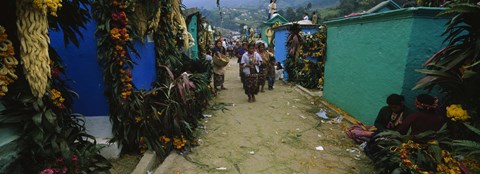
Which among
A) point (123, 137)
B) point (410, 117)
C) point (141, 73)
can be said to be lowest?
point (123, 137)

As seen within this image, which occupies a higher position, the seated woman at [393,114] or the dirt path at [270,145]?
the seated woman at [393,114]

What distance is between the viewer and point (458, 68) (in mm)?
3387

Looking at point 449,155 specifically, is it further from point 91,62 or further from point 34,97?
point 91,62

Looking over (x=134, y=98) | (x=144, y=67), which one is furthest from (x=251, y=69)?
(x=134, y=98)

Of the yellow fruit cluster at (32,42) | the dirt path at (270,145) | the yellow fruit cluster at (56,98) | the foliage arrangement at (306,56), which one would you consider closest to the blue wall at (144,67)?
the dirt path at (270,145)

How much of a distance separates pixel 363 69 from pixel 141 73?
4.75 metres

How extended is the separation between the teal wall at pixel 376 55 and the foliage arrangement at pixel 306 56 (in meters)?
2.25

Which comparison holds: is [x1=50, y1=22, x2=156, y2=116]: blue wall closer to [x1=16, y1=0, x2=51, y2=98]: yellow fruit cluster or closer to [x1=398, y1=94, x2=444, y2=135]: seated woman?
[x1=16, y1=0, x2=51, y2=98]: yellow fruit cluster

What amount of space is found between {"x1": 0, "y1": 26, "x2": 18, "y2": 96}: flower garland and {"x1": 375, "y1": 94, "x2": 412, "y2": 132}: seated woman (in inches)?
188

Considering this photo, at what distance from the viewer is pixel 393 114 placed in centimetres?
445

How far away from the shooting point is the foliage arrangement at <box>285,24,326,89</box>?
10.4 metres

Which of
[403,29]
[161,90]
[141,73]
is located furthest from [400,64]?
[141,73]

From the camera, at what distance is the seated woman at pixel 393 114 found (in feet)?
14.0

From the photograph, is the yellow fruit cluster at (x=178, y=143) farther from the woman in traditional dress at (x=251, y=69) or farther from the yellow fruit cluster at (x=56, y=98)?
the woman in traditional dress at (x=251, y=69)
